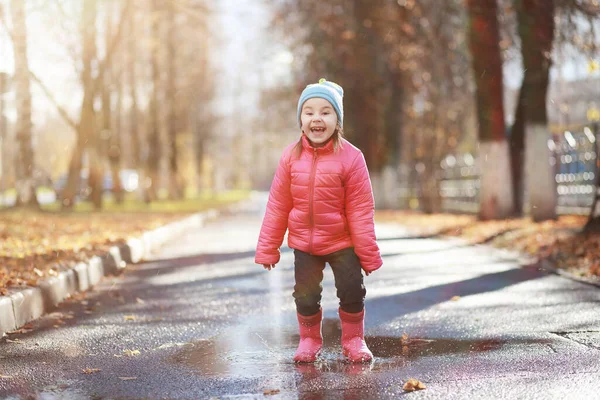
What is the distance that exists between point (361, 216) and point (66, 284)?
15.8 feet

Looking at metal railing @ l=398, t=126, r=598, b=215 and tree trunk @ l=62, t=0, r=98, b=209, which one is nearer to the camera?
metal railing @ l=398, t=126, r=598, b=215

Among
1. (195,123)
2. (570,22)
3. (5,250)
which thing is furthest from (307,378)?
(195,123)

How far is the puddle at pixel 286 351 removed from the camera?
5375 millimetres

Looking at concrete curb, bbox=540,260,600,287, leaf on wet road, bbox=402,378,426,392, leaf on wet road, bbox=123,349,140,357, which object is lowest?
concrete curb, bbox=540,260,600,287

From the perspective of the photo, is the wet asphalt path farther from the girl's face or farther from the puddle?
the girl's face

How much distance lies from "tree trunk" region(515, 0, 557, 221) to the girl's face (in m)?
12.4

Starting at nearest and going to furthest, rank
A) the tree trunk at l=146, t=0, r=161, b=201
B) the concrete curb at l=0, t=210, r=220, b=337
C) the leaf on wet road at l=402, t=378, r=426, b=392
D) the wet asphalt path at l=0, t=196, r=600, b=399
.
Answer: the leaf on wet road at l=402, t=378, r=426, b=392
the wet asphalt path at l=0, t=196, r=600, b=399
the concrete curb at l=0, t=210, r=220, b=337
the tree trunk at l=146, t=0, r=161, b=201

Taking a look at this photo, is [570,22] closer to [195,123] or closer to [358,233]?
[358,233]

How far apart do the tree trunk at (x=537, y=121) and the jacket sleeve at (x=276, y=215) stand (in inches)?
494

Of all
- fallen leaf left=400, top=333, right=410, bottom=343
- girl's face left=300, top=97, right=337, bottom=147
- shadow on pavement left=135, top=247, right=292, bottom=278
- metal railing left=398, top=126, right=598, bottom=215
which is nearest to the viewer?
girl's face left=300, top=97, right=337, bottom=147

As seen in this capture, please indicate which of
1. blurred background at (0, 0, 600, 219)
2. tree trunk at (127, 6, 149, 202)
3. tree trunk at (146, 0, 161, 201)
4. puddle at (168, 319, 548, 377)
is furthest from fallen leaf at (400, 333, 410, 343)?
tree trunk at (146, 0, 161, 201)

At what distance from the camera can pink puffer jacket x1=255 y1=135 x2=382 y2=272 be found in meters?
5.53

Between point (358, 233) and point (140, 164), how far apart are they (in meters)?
38.9

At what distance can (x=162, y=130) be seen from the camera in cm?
5000
